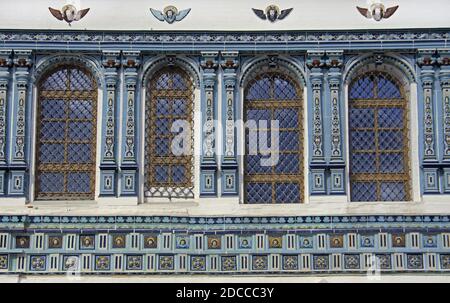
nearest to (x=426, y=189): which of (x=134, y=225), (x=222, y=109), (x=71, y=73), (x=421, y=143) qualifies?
(x=421, y=143)

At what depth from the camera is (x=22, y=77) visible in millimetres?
19125

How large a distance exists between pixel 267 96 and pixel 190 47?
5.30 ft

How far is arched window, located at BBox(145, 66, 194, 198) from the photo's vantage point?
18984 millimetres

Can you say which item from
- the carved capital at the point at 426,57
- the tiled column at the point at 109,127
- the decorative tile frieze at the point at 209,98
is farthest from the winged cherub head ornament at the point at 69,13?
the carved capital at the point at 426,57

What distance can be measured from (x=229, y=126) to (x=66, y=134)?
285 cm

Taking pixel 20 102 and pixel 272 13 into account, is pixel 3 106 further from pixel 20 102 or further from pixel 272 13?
pixel 272 13

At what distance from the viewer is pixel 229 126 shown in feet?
62.5

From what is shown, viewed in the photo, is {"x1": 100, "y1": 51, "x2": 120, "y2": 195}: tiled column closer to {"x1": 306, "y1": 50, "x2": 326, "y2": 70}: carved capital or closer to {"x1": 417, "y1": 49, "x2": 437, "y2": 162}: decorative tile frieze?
{"x1": 306, "y1": 50, "x2": 326, "y2": 70}: carved capital

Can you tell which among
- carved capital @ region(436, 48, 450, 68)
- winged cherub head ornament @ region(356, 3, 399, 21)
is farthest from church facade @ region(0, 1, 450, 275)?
winged cherub head ornament @ region(356, 3, 399, 21)

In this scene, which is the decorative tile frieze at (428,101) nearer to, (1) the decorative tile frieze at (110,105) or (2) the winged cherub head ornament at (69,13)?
(1) the decorative tile frieze at (110,105)

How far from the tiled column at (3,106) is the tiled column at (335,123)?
558 cm

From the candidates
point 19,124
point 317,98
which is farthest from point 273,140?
point 19,124
